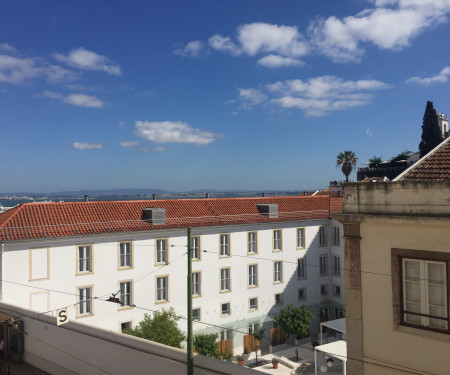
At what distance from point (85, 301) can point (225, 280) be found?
14.0m

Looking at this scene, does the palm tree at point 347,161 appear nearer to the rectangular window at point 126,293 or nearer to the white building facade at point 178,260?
the white building facade at point 178,260

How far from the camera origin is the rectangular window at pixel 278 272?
45.2 meters

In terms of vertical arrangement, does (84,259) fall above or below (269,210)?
below

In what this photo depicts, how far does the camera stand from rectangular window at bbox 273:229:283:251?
1790 inches

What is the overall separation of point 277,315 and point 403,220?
35.7 metres

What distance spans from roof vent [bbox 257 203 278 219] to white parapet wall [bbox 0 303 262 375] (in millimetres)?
29468

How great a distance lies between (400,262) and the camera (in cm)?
1100

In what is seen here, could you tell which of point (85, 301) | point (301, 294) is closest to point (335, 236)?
point (301, 294)

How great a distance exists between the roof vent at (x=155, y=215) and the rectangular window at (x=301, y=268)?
56.2 ft

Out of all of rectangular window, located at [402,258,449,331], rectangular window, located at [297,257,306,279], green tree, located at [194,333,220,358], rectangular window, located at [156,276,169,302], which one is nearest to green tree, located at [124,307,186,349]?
green tree, located at [194,333,220,358]

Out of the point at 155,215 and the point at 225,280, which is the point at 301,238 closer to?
the point at 225,280

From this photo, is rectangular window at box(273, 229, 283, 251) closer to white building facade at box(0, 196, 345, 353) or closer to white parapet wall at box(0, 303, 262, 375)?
white building facade at box(0, 196, 345, 353)

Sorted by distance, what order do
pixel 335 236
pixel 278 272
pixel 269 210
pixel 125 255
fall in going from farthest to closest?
pixel 335 236
pixel 278 272
pixel 269 210
pixel 125 255

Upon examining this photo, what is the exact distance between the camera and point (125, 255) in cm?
3631
